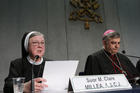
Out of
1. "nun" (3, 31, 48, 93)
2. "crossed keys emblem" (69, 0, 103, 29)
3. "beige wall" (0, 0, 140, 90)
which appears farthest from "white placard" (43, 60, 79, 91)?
"crossed keys emblem" (69, 0, 103, 29)

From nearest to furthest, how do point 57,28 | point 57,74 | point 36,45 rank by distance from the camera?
point 57,74 → point 36,45 → point 57,28

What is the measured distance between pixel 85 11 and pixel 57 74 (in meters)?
3.37

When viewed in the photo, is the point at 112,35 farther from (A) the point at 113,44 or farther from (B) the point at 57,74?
(B) the point at 57,74

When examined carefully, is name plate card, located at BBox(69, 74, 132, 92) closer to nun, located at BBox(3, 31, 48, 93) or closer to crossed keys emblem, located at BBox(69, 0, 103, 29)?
nun, located at BBox(3, 31, 48, 93)

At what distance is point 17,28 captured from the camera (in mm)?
3877

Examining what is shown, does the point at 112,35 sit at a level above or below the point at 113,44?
A: above

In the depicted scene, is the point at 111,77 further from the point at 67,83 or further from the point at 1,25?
the point at 1,25

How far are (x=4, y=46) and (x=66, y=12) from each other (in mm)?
1797

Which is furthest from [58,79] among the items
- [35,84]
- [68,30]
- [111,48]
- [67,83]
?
[68,30]

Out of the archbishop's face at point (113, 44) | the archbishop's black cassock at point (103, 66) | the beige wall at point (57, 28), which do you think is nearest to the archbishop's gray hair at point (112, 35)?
the archbishop's face at point (113, 44)

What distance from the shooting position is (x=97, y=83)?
1.32 metres

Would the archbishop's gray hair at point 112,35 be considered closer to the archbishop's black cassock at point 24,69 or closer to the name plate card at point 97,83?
the archbishop's black cassock at point 24,69

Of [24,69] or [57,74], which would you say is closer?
[57,74]

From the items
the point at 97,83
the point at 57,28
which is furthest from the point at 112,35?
the point at 57,28
